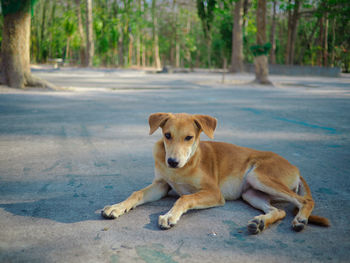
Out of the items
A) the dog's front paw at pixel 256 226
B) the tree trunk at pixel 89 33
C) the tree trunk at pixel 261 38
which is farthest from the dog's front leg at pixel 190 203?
the tree trunk at pixel 89 33

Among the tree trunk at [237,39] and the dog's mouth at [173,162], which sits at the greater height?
the tree trunk at [237,39]

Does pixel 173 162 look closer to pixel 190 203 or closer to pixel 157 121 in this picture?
pixel 190 203

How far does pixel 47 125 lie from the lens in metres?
7.16

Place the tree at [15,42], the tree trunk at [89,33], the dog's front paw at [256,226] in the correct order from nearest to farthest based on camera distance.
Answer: the dog's front paw at [256,226] → the tree at [15,42] → the tree trunk at [89,33]

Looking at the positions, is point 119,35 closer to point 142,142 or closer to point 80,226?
point 142,142

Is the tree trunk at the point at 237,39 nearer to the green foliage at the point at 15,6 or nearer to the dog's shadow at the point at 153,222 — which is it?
the green foliage at the point at 15,6

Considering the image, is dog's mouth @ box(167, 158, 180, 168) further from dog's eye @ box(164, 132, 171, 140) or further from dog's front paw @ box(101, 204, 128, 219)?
dog's front paw @ box(101, 204, 128, 219)

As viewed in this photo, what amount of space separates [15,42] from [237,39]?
73.2ft

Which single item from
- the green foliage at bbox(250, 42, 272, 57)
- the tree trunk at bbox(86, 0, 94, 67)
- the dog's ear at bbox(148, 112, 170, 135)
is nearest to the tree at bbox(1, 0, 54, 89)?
the dog's ear at bbox(148, 112, 170, 135)

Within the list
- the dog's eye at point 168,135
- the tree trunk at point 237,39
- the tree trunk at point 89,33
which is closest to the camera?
the dog's eye at point 168,135

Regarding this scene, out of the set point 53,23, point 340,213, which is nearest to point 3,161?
point 340,213

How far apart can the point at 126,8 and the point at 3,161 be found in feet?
117

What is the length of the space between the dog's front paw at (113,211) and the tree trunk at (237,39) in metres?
29.0

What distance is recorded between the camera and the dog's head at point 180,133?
308 centimetres
